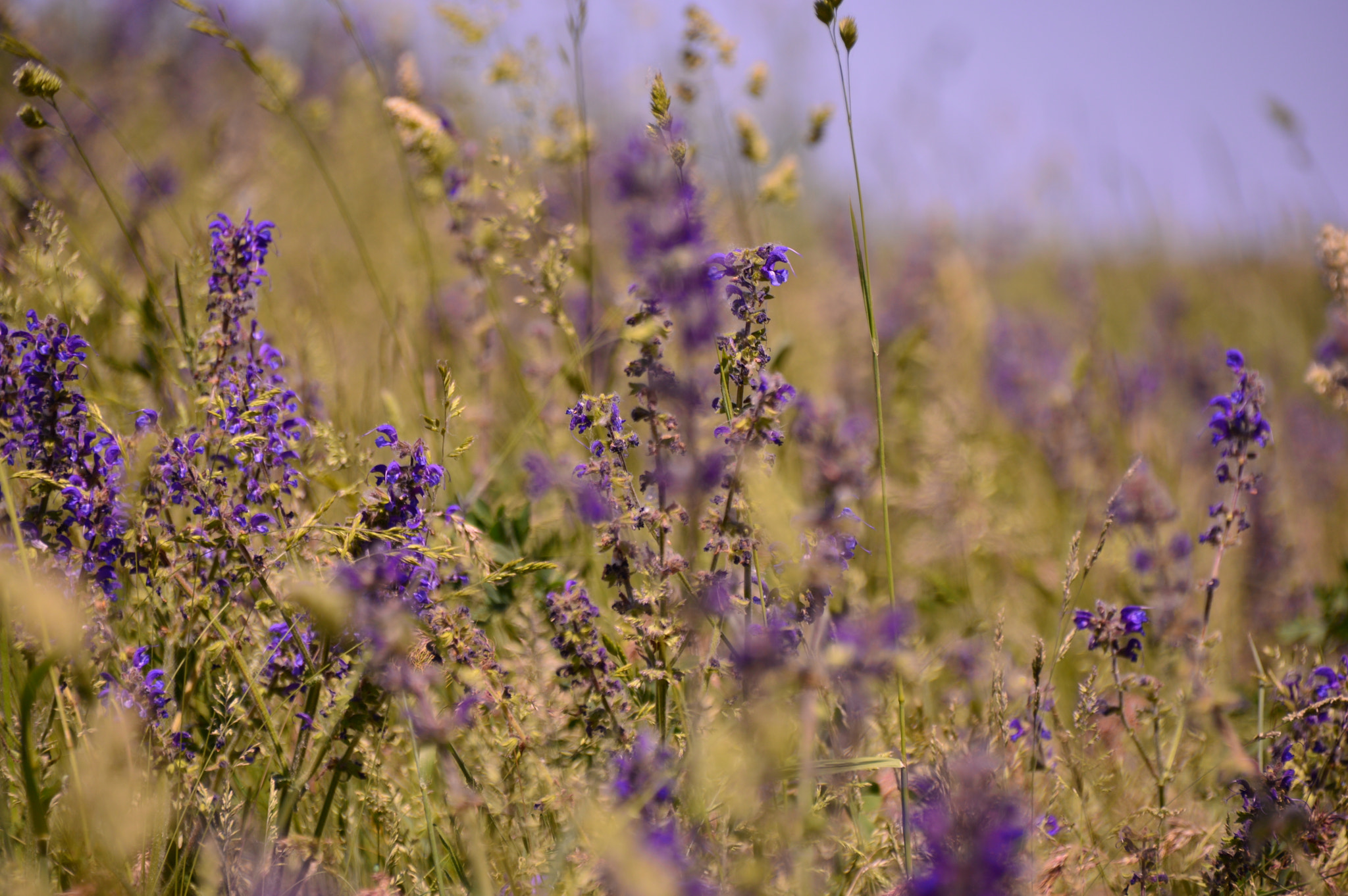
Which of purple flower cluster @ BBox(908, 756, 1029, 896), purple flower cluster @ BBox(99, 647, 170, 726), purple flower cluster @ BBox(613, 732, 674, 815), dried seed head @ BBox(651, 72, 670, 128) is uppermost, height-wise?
dried seed head @ BBox(651, 72, 670, 128)

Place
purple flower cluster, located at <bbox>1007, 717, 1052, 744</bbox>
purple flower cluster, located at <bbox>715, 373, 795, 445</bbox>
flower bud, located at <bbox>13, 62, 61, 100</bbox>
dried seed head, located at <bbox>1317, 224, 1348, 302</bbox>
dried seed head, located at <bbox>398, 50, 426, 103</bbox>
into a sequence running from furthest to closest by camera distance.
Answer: dried seed head, located at <bbox>398, 50, 426, 103</bbox> → dried seed head, located at <bbox>1317, 224, 1348, 302</bbox> → purple flower cluster, located at <bbox>1007, 717, 1052, 744</bbox> → flower bud, located at <bbox>13, 62, 61, 100</bbox> → purple flower cluster, located at <bbox>715, 373, 795, 445</bbox>

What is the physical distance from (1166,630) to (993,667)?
1282 millimetres

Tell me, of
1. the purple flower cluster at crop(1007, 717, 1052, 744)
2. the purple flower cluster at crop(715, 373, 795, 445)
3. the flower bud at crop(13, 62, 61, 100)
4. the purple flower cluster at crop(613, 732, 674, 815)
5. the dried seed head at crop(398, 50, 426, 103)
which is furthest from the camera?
the dried seed head at crop(398, 50, 426, 103)

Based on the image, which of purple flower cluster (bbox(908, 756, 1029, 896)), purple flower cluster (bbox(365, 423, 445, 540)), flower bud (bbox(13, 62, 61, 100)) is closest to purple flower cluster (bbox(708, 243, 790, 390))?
purple flower cluster (bbox(365, 423, 445, 540))

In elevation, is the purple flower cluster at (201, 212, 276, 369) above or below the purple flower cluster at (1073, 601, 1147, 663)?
above

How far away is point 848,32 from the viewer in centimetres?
125

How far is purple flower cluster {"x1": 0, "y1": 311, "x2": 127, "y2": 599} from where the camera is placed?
1.31 m

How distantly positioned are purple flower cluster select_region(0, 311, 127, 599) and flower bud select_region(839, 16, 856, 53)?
1254 mm

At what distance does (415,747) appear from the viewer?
1.09 meters

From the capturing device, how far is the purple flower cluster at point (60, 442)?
131 cm

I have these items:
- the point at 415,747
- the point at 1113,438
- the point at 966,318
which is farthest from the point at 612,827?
the point at 966,318

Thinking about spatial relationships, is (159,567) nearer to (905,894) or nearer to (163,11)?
(905,894)

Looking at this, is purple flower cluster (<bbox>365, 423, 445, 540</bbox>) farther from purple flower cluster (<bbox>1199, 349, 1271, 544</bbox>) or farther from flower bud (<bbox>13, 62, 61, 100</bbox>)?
purple flower cluster (<bbox>1199, 349, 1271, 544</bbox>)

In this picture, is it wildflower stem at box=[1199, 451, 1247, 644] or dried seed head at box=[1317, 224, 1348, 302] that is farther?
dried seed head at box=[1317, 224, 1348, 302]
